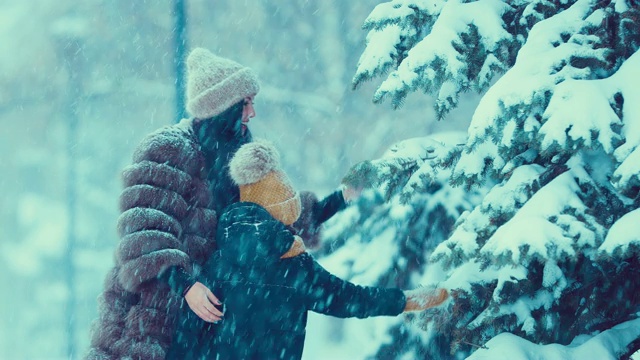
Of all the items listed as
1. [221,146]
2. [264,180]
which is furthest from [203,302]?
[221,146]

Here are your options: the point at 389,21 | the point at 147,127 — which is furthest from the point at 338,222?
the point at 147,127

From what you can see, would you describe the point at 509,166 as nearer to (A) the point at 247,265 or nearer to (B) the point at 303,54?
(A) the point at 247,265

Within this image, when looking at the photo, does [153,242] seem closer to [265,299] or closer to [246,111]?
[265,299]

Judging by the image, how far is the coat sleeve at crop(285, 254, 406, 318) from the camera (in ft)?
12.0

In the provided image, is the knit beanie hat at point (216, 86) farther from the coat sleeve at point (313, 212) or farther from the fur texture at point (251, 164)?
the coat sleeve at point (313, 212)

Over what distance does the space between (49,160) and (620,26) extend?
1025cm

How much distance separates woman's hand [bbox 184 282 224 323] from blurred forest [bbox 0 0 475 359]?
6.10m

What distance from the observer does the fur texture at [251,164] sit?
140 inches

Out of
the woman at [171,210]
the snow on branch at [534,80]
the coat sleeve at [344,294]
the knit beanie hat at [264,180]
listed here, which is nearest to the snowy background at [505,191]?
the snow on branch at [534,80]

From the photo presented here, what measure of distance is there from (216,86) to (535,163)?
1483 mm

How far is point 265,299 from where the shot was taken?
3648 mm

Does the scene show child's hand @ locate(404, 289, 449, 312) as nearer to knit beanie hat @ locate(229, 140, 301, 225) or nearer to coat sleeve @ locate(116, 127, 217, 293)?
knit beanie hat @ locate(229, 140, 301, 225)

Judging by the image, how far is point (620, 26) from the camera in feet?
11.1

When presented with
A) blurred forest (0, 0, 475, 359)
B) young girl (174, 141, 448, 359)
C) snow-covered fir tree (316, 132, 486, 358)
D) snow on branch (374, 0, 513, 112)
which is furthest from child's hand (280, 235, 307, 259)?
blurred forest (0, 0, 475, 359)
